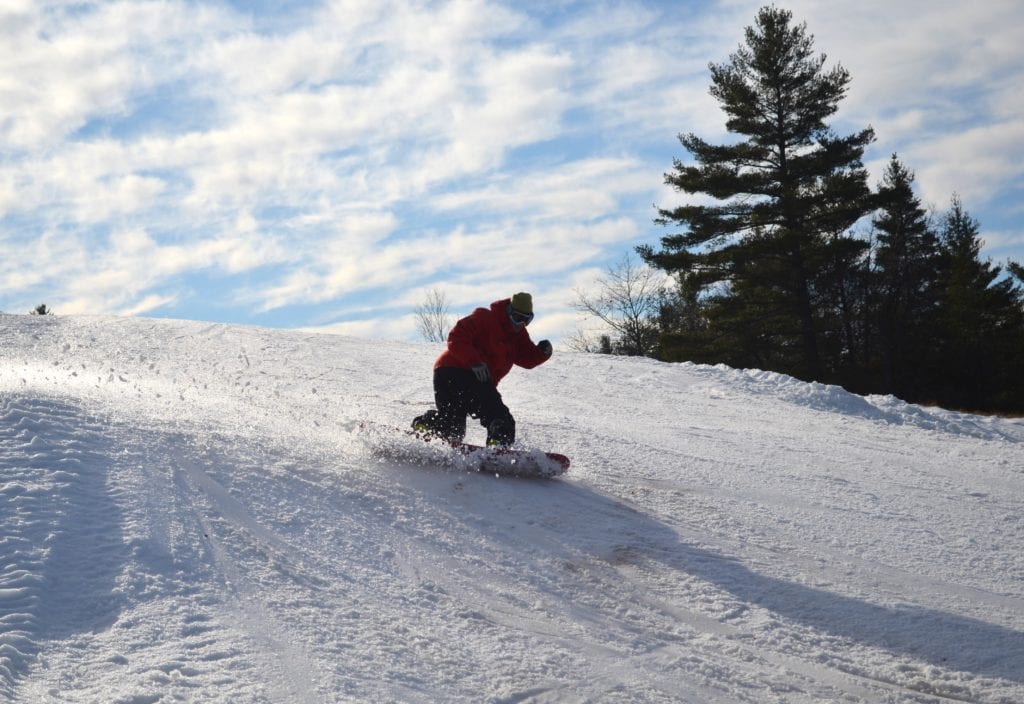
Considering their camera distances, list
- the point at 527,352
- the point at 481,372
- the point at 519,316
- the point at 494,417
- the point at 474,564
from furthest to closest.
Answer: the point at 527,352, the point at 519,316, the point at 494,417, the point at 481,372, the point at 474,564

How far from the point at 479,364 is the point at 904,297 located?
34236 millimetres

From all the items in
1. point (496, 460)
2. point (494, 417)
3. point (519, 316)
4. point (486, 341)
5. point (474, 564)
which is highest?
point (519, 316)

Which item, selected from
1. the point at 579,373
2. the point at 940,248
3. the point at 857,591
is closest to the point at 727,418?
the point at 579,373

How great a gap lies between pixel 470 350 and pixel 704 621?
3732mm

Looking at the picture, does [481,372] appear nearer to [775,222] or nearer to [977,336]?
[775,222]

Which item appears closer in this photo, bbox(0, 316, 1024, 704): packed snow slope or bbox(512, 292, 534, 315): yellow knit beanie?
bbox(0, 316, 1024, 704): packed snow slope

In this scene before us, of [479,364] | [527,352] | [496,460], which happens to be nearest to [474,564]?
[496,460]

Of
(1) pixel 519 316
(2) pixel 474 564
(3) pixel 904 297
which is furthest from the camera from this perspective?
(3) pixel 904 297

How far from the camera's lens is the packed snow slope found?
4504mm

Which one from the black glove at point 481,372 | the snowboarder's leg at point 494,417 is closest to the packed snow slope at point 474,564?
the snowboarder's leg at point 494,417

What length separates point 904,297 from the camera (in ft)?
124

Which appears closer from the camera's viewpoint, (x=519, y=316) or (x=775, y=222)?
(x=519, y=316)

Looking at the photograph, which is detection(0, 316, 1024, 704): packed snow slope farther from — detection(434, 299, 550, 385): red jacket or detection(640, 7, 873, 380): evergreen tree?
detection(640, 7, 873, 380): evergreen tree

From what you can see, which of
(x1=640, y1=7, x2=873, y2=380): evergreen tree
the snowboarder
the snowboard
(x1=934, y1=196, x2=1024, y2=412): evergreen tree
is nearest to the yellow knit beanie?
the snowboarder
